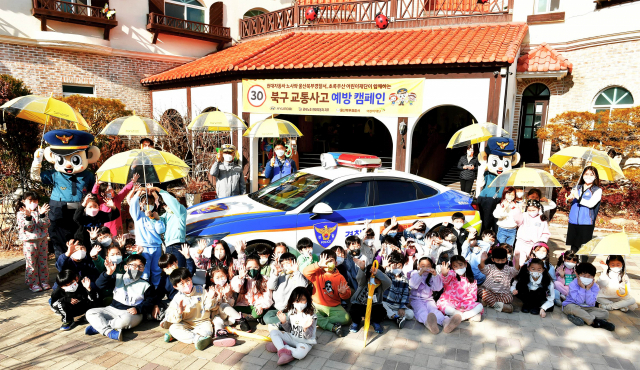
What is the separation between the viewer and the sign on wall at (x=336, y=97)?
978 centimetres

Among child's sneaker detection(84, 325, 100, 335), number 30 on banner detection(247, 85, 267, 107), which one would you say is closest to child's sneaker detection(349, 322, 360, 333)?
child's sneaker detection(84, 325, 100, 335)

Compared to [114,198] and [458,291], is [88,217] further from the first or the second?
[458,291]

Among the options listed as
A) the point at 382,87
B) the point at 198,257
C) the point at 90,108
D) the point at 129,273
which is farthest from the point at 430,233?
the point at 90,108

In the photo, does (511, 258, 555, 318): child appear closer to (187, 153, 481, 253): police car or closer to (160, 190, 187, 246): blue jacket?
(187, 153, 481, 253): police car

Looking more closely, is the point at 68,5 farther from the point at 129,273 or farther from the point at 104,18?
the point at 129,273

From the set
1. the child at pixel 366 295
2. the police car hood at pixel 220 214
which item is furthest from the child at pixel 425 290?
the police car hood at pixel 220 214

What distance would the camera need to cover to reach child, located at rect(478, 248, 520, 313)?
5.20 m

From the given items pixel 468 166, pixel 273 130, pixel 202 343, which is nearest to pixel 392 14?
pixel 468 166

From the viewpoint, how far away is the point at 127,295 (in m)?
4.50

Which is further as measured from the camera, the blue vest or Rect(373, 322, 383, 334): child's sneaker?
the blue vest

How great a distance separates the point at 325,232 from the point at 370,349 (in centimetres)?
182

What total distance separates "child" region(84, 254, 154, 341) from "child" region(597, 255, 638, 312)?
18.4 feet

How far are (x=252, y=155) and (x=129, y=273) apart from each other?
7.01 meters

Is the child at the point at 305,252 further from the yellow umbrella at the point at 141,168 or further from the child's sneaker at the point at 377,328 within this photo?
the yellow umbrella at the point at 141,168
